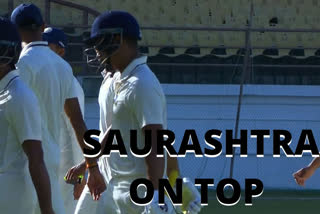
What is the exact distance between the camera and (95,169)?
19.2 feet

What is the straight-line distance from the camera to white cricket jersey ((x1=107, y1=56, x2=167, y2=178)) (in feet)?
16.4

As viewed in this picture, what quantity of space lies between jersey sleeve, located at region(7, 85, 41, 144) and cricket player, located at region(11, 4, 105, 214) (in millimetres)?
1440

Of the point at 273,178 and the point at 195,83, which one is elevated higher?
the point at 195,83

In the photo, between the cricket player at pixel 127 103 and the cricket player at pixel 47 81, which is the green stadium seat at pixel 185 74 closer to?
the cricket player at pixel 47 81

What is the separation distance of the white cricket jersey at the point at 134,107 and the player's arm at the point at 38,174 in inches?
24.6

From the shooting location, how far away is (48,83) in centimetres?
627

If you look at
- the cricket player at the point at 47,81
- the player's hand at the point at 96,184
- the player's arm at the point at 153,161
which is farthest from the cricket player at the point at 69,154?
the player's arm at the point at 153,161

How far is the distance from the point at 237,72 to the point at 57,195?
10985 millimetres

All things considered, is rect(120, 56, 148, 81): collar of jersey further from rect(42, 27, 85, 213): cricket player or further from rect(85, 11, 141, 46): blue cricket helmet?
rect(42, 27, 85, 213): cricket player

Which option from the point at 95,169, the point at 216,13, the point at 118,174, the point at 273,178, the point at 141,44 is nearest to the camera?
the point at 118,174

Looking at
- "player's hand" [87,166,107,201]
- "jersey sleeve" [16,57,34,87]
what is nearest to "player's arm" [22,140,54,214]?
"player's hand" [87,166,107,201]

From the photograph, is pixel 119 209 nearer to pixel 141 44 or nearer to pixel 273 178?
pixel 273 178

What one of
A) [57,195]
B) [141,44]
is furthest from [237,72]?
[57,195]

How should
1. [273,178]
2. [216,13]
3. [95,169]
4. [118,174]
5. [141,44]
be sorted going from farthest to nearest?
[216,13] → [141,44] → [273,178] → [95,169] → [118,174]
